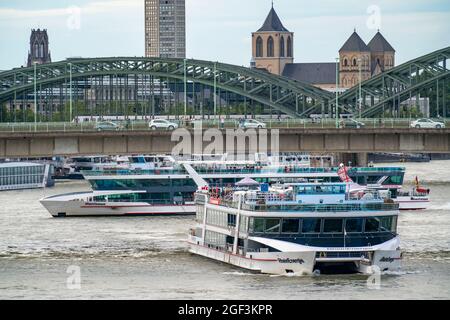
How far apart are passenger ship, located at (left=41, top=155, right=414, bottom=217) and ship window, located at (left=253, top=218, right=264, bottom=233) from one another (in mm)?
30727

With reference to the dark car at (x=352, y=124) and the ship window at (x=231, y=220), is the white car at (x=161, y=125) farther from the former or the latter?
the ship window at (x=231, y=220)

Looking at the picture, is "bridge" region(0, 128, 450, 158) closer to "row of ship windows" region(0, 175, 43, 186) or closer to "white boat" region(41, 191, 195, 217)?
"white boat" region(41, 191, 195, 217)

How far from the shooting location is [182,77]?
160250 mm

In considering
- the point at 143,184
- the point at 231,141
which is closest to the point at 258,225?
the point at 143,184

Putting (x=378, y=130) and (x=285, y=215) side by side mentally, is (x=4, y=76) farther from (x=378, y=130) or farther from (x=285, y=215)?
(x=285, y=215)

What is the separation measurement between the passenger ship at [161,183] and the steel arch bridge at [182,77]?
194 feet

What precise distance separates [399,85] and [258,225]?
95354 millimetres

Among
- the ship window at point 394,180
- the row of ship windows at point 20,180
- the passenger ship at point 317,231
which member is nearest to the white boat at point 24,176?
the row of ship windows at point 20,180

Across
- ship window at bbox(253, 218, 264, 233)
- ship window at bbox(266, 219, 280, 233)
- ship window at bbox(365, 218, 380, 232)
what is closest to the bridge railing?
ship window at bbox(253, 218, 264, 233)

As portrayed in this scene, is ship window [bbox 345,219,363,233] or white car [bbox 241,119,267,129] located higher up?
white car [bbox 241,119,267,129]

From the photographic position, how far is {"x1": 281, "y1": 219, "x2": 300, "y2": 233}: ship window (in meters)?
66.2

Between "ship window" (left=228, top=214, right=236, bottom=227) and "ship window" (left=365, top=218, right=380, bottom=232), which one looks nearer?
"ship window" (left=365, top=218, right=380, bottom=232)

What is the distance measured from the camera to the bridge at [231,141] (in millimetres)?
106125

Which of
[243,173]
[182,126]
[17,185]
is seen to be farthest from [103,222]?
[17,185]
